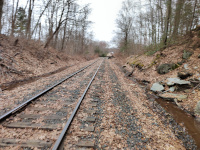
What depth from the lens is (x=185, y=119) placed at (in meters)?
4.58

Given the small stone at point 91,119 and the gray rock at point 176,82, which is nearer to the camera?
the small stone at point 91,119

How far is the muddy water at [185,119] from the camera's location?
12.6 feet

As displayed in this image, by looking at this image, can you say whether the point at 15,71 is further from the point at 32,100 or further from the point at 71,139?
the point at 71,139

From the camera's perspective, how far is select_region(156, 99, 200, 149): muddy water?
12.6ft

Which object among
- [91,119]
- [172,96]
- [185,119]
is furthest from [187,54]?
[91,119]

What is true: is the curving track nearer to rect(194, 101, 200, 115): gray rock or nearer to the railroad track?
the railroad track

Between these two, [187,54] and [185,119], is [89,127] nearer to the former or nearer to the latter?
[185,119]

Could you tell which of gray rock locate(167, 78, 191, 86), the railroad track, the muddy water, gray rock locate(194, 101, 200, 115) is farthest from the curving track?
gray rock locate(167, 78, 191, 86)

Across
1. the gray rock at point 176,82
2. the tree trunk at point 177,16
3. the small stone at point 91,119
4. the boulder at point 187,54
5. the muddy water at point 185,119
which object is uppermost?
the tree trunk at point 177,16

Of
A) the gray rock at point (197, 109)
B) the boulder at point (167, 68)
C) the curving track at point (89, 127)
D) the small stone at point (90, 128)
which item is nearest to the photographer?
the curving track at point (89, 127)

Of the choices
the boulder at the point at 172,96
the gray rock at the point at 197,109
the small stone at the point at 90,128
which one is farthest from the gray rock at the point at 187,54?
the small stone at the point at 90,128

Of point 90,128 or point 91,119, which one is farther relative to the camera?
point 91,119

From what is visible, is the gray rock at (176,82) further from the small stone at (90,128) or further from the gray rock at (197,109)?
the small stone at (90,128)

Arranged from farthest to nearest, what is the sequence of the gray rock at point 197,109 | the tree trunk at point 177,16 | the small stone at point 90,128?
the tree trunk at point 177,16 < the gray rock at point 197,109 < the small stone at point 90,128
